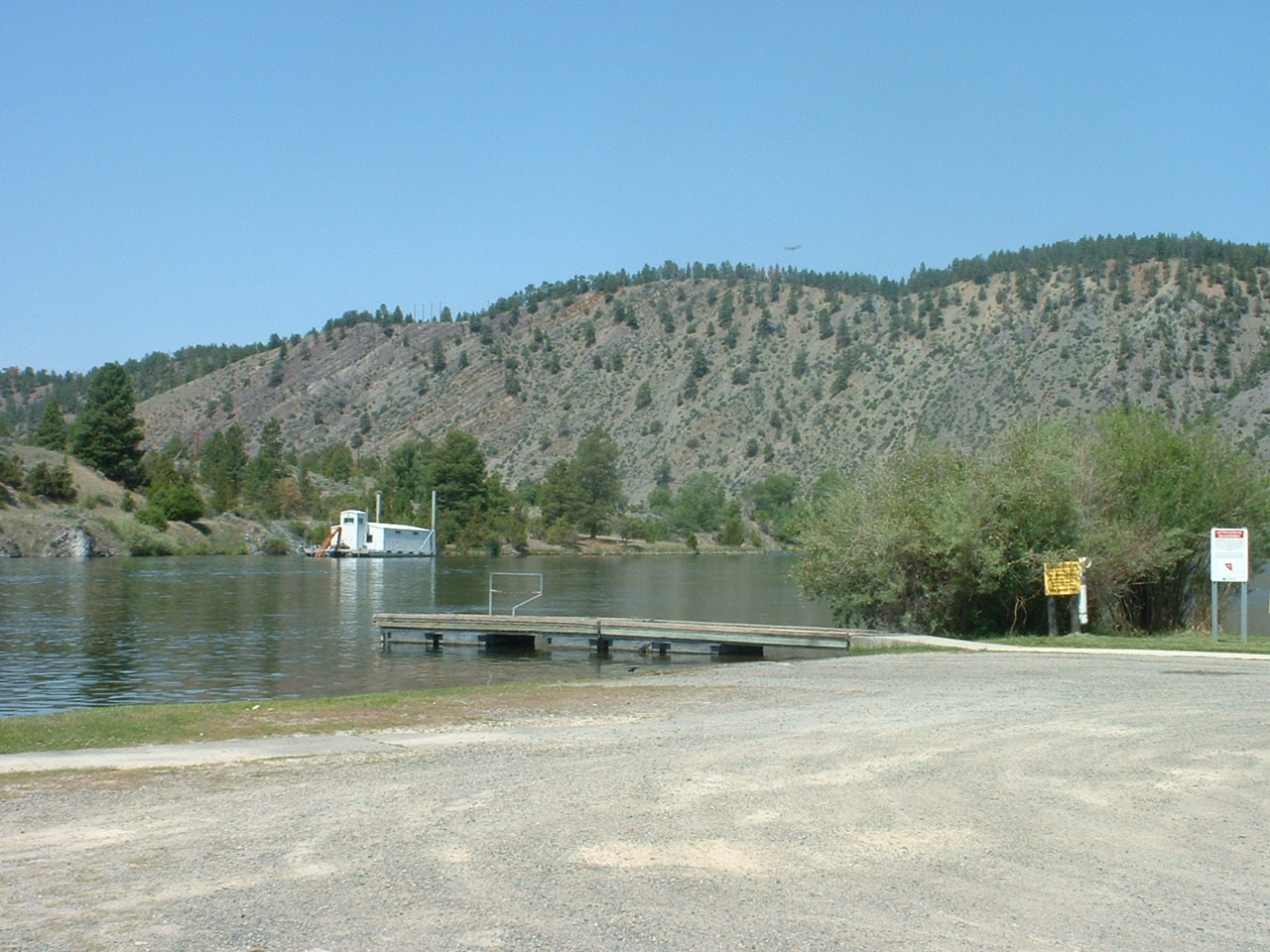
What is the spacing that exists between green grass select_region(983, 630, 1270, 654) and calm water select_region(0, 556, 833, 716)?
8.09 meters

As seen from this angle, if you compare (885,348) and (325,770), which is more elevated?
(885,348)

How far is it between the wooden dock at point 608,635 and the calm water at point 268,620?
2.28ft

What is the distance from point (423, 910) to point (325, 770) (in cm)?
485

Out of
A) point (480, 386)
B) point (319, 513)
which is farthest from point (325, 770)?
point (480, 386)

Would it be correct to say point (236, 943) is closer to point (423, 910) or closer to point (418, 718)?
point (423, 910)

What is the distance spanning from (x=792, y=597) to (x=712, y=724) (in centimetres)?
4093

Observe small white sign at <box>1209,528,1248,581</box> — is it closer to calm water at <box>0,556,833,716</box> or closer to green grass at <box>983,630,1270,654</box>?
green grass at <box>983,630,1270,654</box>

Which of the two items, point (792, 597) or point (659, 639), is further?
point (792, 597)

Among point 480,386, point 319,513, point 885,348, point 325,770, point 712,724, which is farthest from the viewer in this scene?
point 480,386

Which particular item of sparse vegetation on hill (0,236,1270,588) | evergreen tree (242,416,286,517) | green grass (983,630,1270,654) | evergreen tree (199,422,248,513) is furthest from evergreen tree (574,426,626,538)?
green grass (983,630,1270,654)

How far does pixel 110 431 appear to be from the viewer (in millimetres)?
111750

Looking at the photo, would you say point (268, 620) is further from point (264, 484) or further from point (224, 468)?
point (224, 468)

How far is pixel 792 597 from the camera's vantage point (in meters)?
55.2

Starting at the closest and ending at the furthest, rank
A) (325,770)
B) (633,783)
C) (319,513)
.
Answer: (633,783), (325,770), (319,513)
